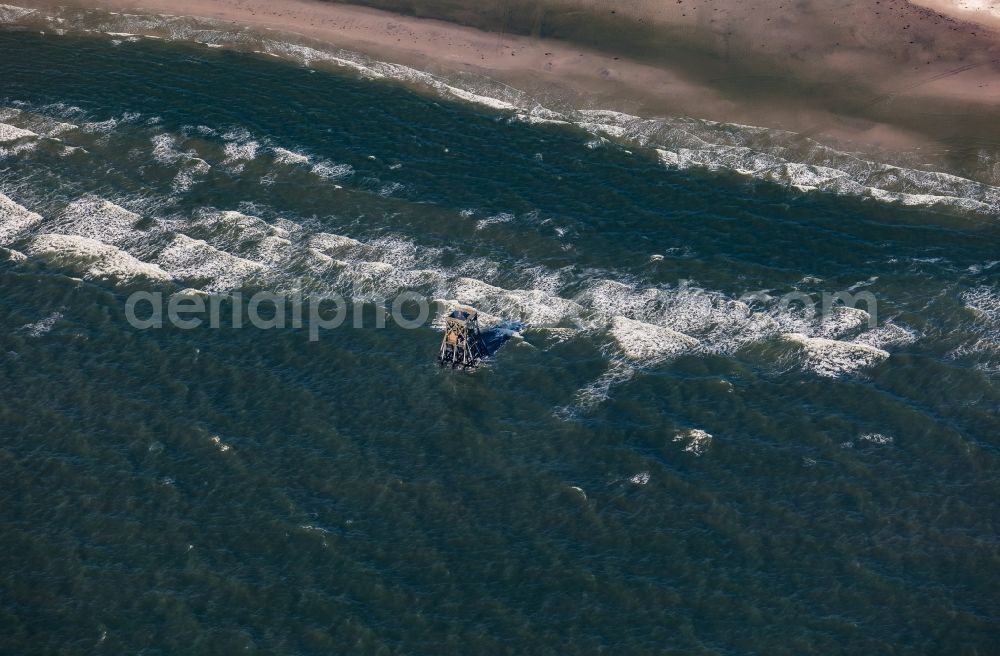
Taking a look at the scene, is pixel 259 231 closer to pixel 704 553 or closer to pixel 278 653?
pixel 278 653

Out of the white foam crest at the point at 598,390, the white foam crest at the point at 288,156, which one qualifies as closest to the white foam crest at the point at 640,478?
the white foam crest at the point at 598,390

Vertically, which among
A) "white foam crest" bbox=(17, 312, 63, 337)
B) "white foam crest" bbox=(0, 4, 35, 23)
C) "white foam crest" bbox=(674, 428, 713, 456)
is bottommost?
"white foam crest" bbox=(17, 312, 63, 337)

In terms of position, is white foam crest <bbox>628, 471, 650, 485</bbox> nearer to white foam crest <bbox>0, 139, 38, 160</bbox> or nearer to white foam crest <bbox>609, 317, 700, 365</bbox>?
white foam crest <bbox>609, 317, 700, 365</bbox>

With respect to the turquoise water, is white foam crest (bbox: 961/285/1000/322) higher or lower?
higher

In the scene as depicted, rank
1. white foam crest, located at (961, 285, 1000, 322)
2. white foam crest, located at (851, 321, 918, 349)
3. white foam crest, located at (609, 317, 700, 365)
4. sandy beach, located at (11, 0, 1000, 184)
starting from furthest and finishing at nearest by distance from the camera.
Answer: sandy beach, located at (11, 0, 1000, 184) < white foam crest, located at (961, 285, 1000, 322) < white foam crest, located at (851, 321, 918, 349) < white foam crest, located at (609, 317, 700, 365)

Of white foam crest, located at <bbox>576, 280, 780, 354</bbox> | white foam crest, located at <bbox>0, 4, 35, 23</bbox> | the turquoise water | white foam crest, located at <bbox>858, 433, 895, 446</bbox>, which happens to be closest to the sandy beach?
the turquoise water
